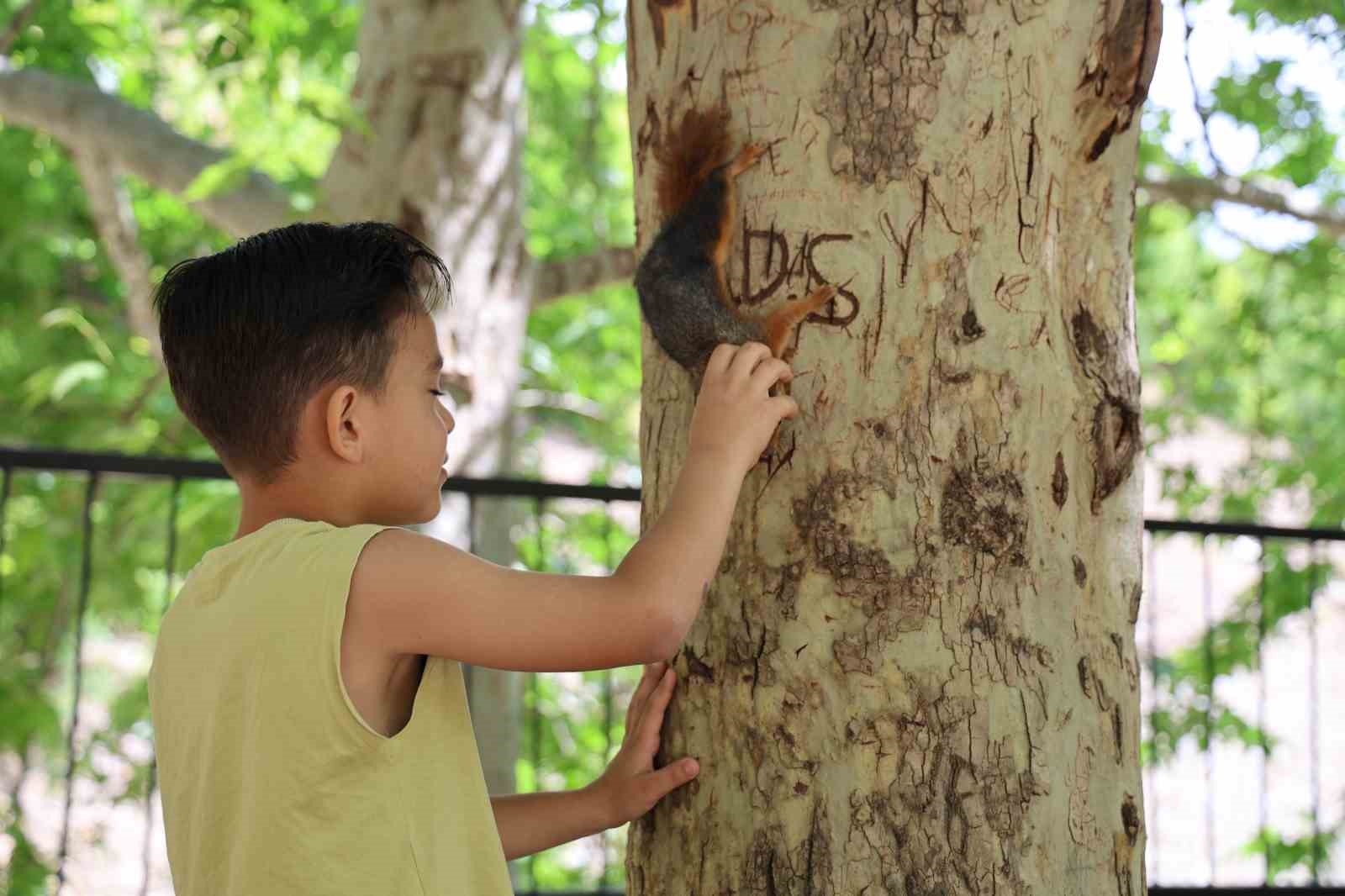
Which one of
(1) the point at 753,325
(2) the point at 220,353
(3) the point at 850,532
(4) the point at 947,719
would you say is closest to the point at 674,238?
(1) the point at 753,325

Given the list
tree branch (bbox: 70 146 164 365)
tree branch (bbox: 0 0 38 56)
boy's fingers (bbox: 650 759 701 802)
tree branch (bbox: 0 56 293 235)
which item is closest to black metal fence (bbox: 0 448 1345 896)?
tree branch (bbox: 70 146 164 365)

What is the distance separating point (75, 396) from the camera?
6.71 meters

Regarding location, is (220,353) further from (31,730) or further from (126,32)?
(126,32)

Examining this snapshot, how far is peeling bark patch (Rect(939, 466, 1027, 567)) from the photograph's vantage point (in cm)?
138

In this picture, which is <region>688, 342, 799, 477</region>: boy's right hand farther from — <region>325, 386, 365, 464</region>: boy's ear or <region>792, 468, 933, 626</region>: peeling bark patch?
<region>325, 386, 365, 464</region>: boy's ear

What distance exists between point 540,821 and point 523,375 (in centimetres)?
562

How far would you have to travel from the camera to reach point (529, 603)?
1.27m

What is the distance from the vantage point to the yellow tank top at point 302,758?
1.24m

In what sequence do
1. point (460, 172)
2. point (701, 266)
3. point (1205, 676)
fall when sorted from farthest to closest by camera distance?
point (1205, 676) < point (460, 172) < point (701, 266)

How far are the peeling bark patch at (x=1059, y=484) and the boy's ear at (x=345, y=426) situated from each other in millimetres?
795

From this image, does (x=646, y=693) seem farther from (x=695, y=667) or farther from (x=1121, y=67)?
(x=1121, y=67)

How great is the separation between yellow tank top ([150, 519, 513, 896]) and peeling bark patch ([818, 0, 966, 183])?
0.70m

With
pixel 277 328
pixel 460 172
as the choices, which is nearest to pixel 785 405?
pixel 277 328

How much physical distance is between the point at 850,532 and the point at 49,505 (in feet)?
18.8
